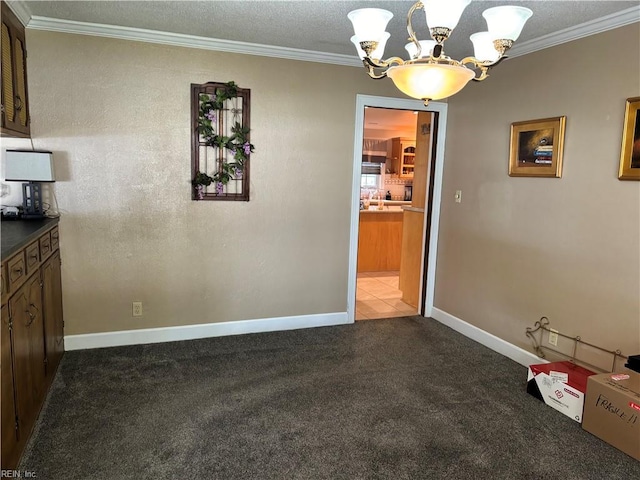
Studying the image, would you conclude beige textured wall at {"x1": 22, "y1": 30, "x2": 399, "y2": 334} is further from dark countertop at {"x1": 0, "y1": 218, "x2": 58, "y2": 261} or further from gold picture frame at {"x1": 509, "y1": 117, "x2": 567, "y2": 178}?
gold picture frame at {"x1": 509, "y1": 117, "x2": 567, "y2": 178}

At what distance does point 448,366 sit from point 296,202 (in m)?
1.83

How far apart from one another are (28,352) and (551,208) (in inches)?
131

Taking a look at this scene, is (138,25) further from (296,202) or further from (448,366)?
(448,366)

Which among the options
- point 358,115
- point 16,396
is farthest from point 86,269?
point 358,115

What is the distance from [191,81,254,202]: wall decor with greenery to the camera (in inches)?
131

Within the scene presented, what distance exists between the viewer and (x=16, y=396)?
1918 mm

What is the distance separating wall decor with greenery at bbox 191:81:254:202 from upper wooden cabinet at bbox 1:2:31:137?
43.4 inches

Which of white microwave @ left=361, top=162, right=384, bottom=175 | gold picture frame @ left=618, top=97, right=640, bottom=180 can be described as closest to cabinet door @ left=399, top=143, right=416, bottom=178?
white microwave @ left=361, top=162, right=384, bottom=175

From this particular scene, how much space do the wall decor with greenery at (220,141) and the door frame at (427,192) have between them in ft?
3.25

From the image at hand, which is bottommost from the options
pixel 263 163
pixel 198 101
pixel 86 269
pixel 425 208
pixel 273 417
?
pixel 273 417

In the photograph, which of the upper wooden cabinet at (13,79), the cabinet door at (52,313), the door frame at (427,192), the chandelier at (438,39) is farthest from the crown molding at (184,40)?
the chandelier at (438,39)

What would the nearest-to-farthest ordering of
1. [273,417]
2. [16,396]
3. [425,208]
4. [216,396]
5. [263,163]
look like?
[16,396]
[273,417]
[216,396]
[263,163]
[425,208]

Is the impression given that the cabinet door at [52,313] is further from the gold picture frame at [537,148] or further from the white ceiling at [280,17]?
the gold picture frame at [537,148]

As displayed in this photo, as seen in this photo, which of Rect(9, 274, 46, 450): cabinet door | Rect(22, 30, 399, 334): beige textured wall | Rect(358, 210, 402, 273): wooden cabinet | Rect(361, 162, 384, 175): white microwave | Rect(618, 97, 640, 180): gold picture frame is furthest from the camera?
Rect(361, 162, 384, 175): white microwave
